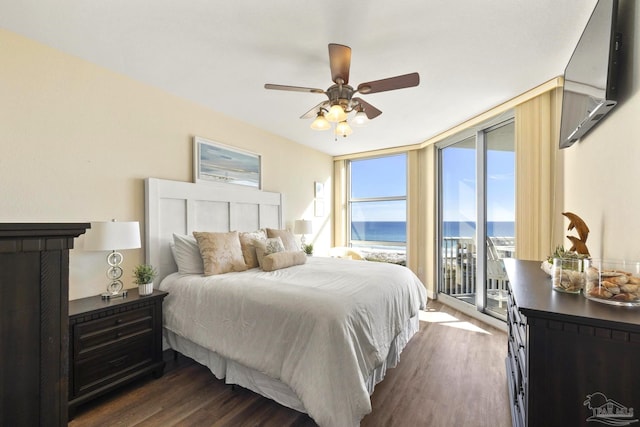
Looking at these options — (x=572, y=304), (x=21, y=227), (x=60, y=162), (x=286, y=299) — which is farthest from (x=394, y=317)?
(x=60, y=162)

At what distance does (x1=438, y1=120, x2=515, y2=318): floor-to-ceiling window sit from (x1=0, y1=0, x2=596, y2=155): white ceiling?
0.81 metres

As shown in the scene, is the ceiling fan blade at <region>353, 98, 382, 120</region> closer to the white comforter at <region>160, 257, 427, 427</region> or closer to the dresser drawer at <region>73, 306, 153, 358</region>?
the white comforter at <region>160, 257, 427, 427</region>

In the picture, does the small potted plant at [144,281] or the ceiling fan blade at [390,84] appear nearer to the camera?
the ceiling fan blade at [390,84]

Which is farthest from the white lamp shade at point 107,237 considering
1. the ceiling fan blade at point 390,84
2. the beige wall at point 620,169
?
the beige wall at point 620,169

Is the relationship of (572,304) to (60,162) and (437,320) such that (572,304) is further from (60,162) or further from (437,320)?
(60,162)

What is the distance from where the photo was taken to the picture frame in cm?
502

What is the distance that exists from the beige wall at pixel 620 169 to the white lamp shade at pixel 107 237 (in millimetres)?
3025

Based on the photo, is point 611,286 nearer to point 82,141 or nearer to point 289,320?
point 289,320

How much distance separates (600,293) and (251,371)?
201 cm

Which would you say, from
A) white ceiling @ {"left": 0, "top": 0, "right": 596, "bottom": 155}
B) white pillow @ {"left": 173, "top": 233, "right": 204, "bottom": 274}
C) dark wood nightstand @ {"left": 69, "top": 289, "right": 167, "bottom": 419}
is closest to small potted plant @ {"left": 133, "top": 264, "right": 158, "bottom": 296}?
dark wood nightstand @ {"left": 69, "top": 289, "right": 167, "bottom": 419}

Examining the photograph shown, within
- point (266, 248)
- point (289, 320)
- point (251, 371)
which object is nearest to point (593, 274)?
point (289, 320)

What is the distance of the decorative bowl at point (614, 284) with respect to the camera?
105cm

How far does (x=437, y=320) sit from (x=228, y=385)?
2.62 metres

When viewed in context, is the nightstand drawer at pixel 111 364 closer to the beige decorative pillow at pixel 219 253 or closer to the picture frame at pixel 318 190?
the beige decorative pillow at pixel 219 253
